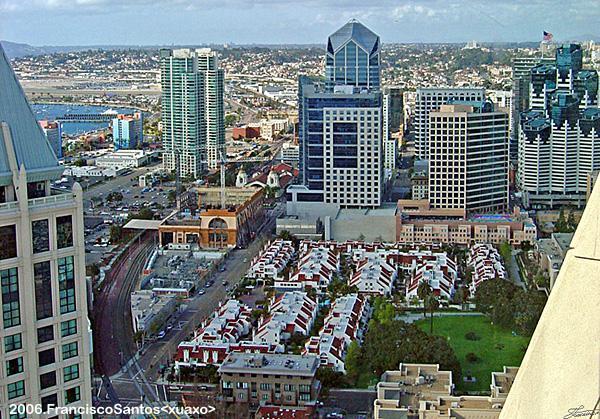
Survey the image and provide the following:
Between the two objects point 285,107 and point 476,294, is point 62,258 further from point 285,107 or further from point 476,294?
point 285,107

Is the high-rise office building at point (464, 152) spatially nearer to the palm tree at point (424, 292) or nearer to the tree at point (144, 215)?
the palm tree at point (424, 292)

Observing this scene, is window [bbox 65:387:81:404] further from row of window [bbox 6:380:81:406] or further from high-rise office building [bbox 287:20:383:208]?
high-rise office building [bbox 287:20:383:208]

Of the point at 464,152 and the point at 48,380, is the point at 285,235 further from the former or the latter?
the point at 48,380

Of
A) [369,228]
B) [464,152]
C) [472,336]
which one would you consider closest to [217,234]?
[369,228]

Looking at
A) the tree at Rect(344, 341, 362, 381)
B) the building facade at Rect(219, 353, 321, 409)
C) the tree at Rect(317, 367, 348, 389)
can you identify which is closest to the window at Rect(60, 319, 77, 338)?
the building facade at Rect(219, 353, 321, 409)

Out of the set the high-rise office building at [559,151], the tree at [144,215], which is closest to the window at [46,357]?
the tree at [144,215]

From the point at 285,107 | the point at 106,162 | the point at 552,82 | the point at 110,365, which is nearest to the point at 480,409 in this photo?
the point at 110,365
